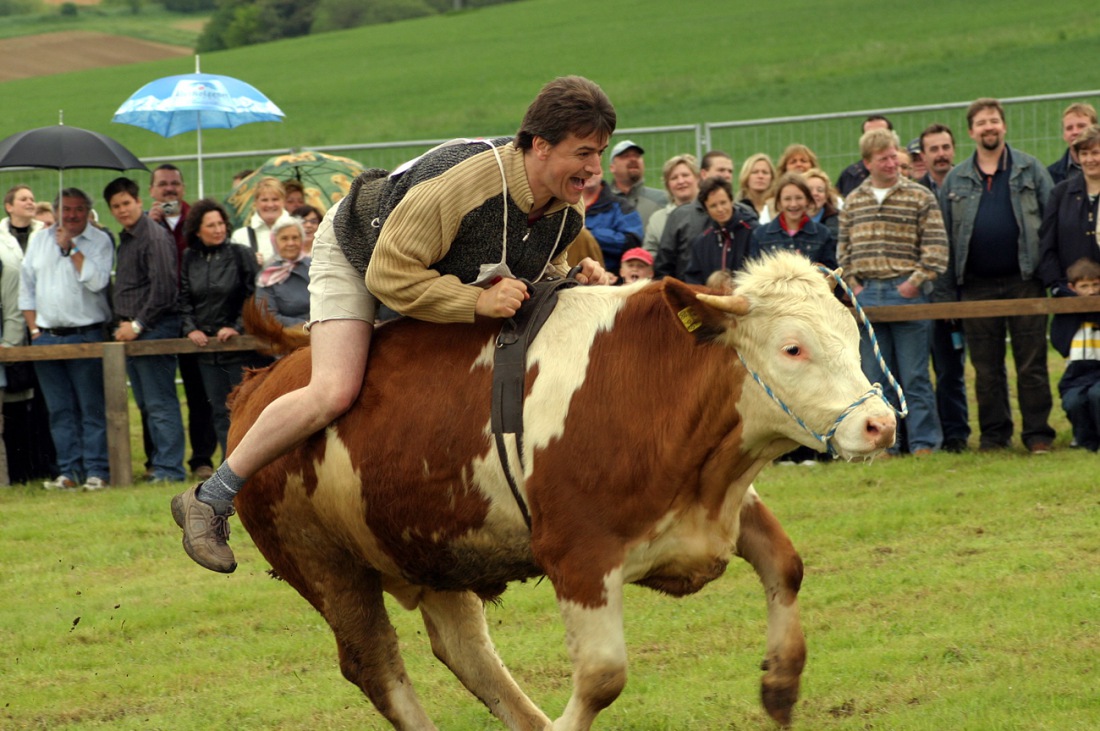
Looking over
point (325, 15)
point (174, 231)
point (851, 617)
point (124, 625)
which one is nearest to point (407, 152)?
point (174, 231)

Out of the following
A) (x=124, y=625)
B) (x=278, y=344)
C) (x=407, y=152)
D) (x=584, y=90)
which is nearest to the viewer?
(x=584, y=90)

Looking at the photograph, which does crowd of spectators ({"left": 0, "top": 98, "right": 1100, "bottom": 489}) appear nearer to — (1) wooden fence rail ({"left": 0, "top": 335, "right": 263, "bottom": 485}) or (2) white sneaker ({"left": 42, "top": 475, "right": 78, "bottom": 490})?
(2) white sneaker ({"left": 42, "top": 475, "right": 78, "bottom": 490})

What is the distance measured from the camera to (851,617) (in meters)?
6.88

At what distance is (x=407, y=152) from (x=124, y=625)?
28.1 ft

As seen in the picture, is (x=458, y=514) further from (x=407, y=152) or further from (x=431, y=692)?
(x=407, y=152)

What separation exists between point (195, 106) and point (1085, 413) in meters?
8.12

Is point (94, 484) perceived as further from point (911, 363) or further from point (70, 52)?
point (70, 52)

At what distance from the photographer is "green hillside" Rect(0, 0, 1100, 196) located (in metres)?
Result: 33.4

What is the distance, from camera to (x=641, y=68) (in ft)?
137

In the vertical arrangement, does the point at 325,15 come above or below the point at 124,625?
above

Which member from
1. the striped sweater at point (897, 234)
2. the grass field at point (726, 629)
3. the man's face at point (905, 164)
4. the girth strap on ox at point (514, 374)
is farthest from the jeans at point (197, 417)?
→ the girth strap on ox at point (514, 374)

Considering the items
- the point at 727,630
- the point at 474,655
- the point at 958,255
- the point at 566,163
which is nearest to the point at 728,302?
the point at 566,163

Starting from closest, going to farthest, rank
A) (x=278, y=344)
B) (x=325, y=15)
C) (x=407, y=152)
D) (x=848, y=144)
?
(x=278, y=344) → (x=848, y=144) → (x=407, y=152) → (x=325, y=15)

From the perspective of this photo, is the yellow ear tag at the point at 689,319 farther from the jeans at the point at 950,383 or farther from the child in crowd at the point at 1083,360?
the jeans at the point at 950,383
